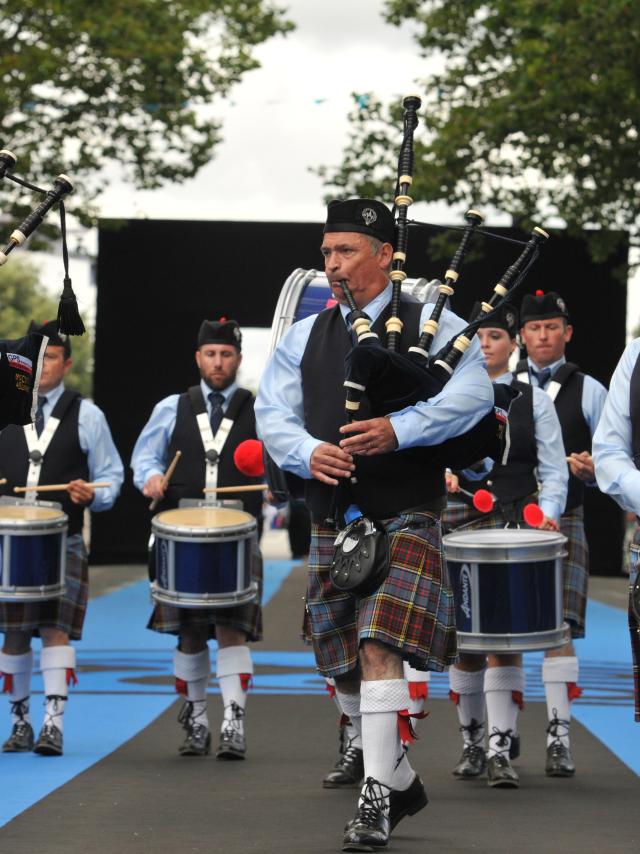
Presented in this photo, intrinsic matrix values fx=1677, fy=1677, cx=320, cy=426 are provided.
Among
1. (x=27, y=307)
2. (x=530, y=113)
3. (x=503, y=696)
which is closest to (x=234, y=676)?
(x=503, y=696)

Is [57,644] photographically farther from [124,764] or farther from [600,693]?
[600,693]

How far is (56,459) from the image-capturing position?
7.87m

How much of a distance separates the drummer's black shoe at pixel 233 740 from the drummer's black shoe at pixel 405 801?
2.21 metres

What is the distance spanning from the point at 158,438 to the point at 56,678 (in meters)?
1.25

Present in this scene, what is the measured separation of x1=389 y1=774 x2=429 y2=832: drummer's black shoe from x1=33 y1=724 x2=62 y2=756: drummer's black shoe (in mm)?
2506

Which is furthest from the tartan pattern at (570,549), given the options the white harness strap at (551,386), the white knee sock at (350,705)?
the white knee sock at (350,705)

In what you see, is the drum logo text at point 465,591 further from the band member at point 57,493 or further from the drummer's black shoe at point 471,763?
the band member at point 57,493

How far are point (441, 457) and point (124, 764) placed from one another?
2444 mm

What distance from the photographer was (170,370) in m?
23.7

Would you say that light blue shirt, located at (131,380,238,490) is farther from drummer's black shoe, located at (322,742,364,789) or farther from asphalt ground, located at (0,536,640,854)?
drummer's black shoe, located at (322,742,364,789)

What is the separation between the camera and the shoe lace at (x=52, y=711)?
730cm

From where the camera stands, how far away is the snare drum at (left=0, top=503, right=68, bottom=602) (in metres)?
7.37

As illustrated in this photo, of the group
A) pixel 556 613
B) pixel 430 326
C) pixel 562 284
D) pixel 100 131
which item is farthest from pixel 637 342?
pixel 562 284

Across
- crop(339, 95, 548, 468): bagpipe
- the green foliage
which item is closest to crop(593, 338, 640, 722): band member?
crop(339, 95, 548, 468): bagpipe
